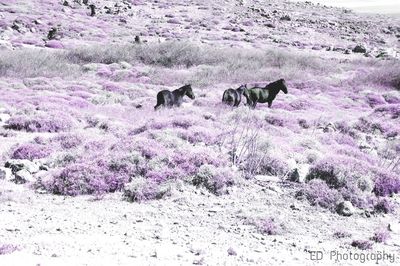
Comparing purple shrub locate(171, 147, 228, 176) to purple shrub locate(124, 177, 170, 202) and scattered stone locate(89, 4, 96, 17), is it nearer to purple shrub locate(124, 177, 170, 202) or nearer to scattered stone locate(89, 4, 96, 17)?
purple shrub locate(124, 177, 170, 202)

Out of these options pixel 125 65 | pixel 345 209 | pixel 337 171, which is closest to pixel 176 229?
pixel 345 209

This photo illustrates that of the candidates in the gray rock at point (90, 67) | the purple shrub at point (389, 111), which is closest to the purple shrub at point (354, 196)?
the purple shrub at point (389, 111)

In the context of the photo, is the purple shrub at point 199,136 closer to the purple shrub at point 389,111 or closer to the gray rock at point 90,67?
the purple shrub at point 389,111

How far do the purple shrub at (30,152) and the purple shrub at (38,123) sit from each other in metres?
2.78

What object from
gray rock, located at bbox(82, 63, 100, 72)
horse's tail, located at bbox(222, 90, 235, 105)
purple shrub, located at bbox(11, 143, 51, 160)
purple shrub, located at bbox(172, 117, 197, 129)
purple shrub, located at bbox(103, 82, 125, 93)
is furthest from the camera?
gray rock, located at bbox(82, 63, 100, 72)

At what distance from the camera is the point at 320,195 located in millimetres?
10023

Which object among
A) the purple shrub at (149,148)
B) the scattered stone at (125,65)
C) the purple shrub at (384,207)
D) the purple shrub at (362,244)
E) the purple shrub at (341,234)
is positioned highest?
the purple shrub at (149,148)

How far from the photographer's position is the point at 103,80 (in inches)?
1076

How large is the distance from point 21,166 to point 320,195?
21.9 feet

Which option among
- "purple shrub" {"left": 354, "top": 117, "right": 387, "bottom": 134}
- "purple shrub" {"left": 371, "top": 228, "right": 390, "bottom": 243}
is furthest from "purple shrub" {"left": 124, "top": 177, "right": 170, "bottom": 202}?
"purple shrub" {"left": 354, "top": 117, "right": 387, "bottom": 134}

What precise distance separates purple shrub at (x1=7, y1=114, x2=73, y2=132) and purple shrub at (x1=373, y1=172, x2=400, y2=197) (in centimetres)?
961

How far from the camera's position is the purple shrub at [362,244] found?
310 inches

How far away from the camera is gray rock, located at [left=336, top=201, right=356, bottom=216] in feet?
31.2

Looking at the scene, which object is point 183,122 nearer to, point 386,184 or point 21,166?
point 21,166
